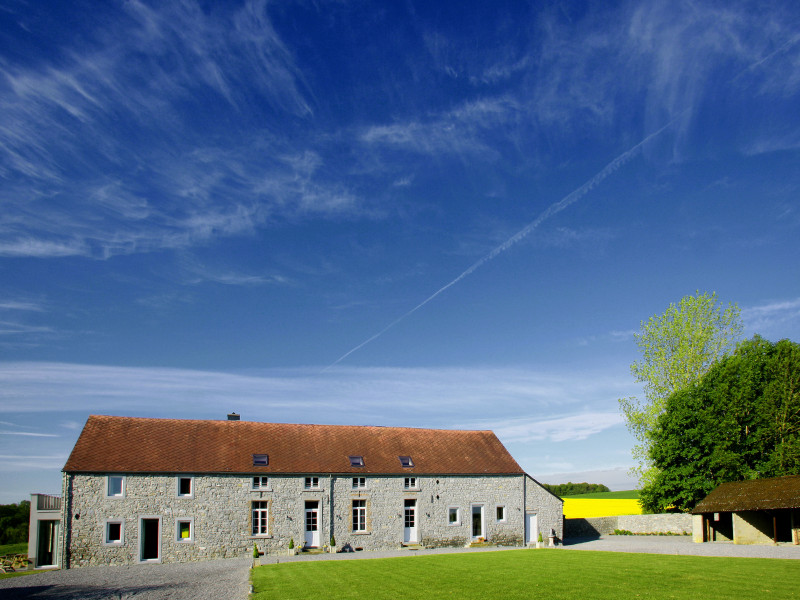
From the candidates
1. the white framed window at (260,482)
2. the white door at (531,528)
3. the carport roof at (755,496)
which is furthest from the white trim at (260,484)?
the carport roof at (755,496)

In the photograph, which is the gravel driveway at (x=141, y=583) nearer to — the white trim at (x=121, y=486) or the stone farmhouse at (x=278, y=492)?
the stone farmhouse at (x=278, y=492)

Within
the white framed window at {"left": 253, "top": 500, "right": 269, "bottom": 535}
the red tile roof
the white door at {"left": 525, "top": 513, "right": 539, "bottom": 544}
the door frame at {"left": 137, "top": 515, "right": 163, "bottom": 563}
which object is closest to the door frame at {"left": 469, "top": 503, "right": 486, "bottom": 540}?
the red tile roof

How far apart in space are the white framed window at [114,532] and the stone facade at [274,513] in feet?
0.15

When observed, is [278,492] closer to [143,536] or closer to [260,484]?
[260,484]

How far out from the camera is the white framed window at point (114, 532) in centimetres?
2911

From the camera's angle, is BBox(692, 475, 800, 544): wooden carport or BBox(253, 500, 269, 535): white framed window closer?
BBox(692, 475, 800, 544): wooden carport

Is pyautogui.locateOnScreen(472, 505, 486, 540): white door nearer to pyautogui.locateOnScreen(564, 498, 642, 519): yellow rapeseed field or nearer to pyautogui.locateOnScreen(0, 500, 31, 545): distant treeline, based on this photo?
pyautogui.locateOnScreen(564, 498, 642, 519): yellow rapeseed field

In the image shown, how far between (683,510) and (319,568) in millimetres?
27243

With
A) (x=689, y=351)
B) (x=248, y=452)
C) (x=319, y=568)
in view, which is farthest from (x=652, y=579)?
(x=689, y=351)

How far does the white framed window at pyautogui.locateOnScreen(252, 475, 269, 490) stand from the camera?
32.4 metres

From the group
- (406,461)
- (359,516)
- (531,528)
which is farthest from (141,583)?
(531,528)

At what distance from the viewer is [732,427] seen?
124 feet

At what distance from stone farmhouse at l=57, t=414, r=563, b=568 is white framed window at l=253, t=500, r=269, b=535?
5 cm

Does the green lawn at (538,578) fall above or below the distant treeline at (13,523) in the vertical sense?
above
